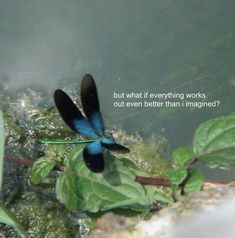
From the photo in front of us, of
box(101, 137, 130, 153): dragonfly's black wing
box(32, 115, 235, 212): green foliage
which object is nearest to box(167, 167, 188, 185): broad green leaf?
box(32, 115, 235, 212): green foliage

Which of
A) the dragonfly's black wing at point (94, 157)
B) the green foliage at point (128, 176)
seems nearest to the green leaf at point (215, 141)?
the green foliage at point (128, 176)

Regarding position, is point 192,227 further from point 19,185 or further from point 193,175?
point 19,185

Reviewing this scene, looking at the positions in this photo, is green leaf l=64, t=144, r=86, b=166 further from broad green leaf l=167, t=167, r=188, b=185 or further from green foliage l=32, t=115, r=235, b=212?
broad green leaf l=167, t=167, r=188, b=185

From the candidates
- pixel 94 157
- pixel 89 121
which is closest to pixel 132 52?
pixel 89 121

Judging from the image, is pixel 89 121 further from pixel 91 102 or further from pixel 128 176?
pixel 128 176

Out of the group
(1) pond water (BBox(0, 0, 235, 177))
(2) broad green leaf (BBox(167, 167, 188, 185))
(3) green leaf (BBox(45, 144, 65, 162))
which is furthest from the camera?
(1) pond water (BBox(0, 0, 235, 177))

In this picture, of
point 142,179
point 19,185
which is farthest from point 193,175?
point 19,185

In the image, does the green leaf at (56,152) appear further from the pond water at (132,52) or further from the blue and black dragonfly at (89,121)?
the pond water at (132,52)
